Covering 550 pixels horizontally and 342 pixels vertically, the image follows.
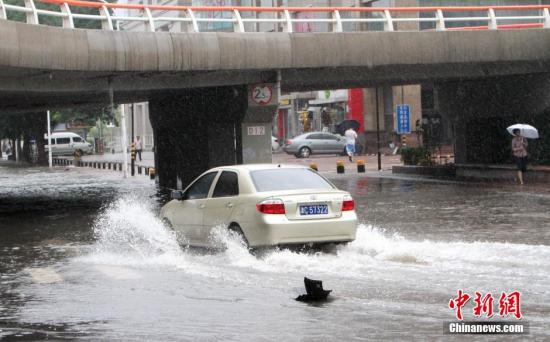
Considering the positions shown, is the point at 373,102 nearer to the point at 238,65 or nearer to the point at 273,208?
the point at 238,65

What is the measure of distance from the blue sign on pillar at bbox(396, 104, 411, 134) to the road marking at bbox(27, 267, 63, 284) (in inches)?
1580

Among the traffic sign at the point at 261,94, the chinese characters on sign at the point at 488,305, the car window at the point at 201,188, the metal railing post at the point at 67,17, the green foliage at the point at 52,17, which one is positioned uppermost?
the green foliage at the point at 52,17

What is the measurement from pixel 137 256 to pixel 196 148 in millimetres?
17658

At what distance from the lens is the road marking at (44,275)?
12.2m

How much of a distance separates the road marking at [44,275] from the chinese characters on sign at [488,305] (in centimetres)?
536

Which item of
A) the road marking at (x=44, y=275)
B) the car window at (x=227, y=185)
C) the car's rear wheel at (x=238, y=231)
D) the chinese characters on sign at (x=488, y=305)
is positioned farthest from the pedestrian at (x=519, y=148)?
the chinese characters on sign at (x=488, y=305)

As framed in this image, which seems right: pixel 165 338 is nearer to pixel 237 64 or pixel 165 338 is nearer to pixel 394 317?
pixel 394 317

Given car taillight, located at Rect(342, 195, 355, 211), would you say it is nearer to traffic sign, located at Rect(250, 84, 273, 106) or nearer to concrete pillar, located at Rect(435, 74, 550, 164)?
traffic sign, located at Rect(250, 84, 273, 106)

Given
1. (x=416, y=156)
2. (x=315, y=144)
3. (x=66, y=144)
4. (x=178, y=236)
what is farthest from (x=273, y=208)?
(x=66, y=144)

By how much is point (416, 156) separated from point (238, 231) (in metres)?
25.8

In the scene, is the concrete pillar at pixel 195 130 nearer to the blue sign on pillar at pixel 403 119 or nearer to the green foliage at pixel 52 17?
the blue sign on pillar at pixel 403 119

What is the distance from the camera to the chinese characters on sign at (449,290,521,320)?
867 centimetres

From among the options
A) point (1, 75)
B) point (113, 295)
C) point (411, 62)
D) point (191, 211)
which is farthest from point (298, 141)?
point (113, 295)

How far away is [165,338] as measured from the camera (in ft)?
26.8
